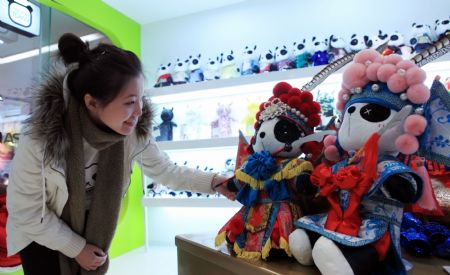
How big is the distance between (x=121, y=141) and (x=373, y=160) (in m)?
0.76

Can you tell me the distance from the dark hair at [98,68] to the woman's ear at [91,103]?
0.01 m

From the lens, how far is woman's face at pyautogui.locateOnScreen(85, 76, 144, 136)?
0.94 meters

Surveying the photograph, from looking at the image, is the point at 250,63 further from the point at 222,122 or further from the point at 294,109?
the point at 294,109

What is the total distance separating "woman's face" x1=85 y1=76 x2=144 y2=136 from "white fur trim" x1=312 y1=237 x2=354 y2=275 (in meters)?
0.65

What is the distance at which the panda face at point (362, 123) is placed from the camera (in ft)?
2.22

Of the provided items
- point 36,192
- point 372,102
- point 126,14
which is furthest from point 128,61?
point 126,14

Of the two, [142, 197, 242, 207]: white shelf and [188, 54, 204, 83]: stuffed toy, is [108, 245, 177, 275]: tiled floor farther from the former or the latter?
[188, 54, 204, 83]: stuffed toy

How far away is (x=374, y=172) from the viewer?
0.61 m

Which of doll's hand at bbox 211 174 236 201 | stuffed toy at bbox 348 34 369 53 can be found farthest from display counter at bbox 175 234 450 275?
stuffed toy at bbox 348 34 369 53

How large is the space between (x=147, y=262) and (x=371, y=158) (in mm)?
2047

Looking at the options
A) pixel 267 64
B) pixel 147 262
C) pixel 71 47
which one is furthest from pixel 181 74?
pixel 71 47

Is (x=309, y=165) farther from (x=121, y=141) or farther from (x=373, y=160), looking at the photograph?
(x=121, y=141)

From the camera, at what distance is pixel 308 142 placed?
0.85 metres

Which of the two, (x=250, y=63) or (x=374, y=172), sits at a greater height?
(x=250, y=63)
